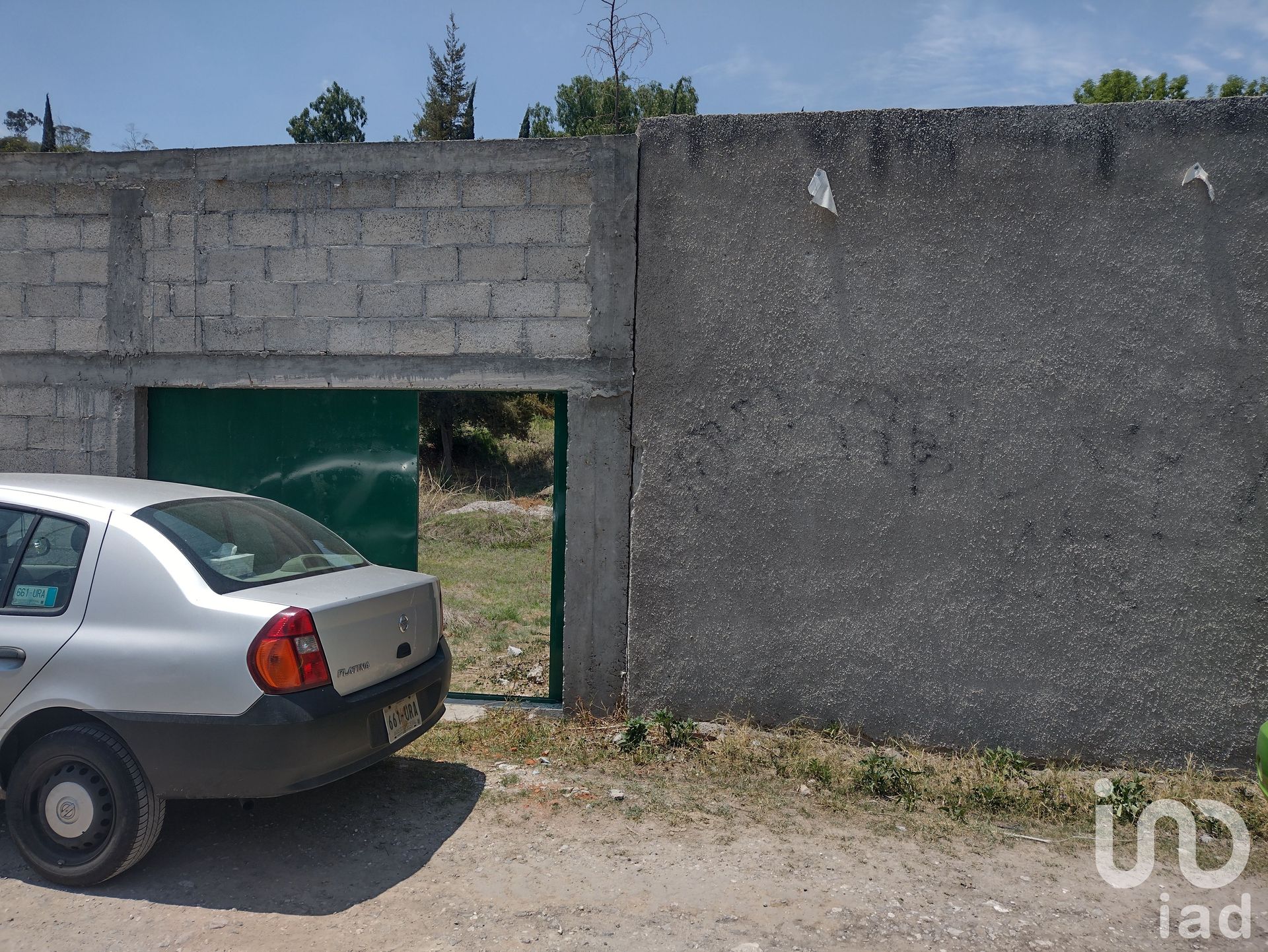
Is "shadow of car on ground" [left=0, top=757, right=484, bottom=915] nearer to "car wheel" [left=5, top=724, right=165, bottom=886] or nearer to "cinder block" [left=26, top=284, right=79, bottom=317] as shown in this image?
"car wheel" [left=5, top=724, right=165, bottom=886]

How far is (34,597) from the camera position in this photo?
3754 mm

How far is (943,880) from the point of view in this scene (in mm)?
3939

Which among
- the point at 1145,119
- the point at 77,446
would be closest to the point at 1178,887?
the point at 1145,119

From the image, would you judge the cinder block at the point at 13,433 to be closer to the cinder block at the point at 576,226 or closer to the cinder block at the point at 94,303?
the cinder block at the point at 94,303

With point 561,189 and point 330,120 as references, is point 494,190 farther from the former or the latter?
point 330,120

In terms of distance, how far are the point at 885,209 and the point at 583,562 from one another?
2706mm

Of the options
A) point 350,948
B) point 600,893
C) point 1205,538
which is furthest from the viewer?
point 1205,538

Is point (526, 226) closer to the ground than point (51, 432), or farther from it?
farther from it

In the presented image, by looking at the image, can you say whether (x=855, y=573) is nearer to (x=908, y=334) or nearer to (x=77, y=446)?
(x=908, y=334)

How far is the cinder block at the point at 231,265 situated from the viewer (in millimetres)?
6105

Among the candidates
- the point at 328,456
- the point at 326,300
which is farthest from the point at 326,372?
the point at 328,456

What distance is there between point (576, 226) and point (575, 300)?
0.45 m

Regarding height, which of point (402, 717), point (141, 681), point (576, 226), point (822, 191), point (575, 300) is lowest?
point (402, 717)

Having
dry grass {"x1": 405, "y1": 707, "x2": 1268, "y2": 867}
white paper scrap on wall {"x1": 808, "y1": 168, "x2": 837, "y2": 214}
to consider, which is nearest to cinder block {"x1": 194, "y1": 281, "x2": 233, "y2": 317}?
dry grass {"x1": 405, "y1": 707, "x2": 1268, "y2": 867}
